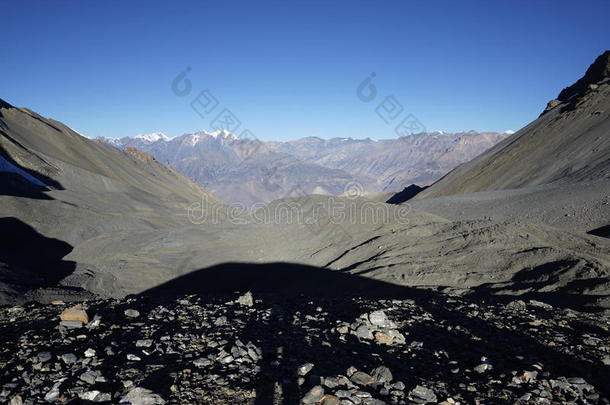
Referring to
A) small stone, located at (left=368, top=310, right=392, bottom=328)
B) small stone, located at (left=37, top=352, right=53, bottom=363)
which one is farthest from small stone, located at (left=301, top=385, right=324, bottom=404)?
small stone, located at (left=37, top=352, right=53, bottom=363)

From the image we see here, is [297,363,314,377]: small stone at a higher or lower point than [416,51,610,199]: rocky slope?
higher

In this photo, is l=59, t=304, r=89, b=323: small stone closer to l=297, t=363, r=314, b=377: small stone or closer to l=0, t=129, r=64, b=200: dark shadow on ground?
l=297, t=363, r=314, b=377: small stone

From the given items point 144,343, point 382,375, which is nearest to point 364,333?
point 382,375

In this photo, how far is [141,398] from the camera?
335cm

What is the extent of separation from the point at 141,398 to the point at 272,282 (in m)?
11.3

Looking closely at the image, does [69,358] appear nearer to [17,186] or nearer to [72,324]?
[72,324]

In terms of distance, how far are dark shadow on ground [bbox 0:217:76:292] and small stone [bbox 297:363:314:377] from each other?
1157 centimetres

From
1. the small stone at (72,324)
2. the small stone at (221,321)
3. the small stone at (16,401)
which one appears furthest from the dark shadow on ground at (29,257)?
the small stone at (16,401)

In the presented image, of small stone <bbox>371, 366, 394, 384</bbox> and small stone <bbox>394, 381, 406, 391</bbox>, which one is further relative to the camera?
small stone <bbox>371, 366, 394, 384</bbox>

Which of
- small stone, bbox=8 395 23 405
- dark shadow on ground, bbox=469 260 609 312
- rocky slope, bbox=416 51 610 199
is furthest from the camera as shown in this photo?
rocky slope, bbox=416 51 610 199

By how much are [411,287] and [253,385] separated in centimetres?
718

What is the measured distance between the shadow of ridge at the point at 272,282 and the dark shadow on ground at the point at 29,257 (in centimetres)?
383

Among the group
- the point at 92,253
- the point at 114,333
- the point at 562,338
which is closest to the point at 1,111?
the point at 92,253

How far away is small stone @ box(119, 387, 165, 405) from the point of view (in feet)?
10.8
